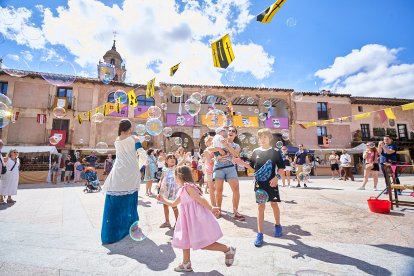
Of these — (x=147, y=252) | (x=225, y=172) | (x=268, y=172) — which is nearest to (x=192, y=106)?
(x=225, y=172)

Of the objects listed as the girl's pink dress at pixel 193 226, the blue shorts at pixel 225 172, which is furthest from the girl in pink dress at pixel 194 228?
the blue shorts at pixel 225 172

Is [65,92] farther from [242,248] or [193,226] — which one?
[242,248]

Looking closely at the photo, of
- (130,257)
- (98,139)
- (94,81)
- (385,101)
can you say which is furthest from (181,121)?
(385,101)

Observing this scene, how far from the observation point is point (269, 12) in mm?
3693

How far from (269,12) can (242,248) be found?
3739 mm

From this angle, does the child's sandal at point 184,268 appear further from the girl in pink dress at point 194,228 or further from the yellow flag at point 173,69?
the yellow flag at point 173,69

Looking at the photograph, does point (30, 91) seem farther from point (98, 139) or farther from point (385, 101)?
point (385, 101)

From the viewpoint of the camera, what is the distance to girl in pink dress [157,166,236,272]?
6.80 ft

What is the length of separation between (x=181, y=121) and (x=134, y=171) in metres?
16.5

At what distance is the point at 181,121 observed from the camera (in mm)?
19453

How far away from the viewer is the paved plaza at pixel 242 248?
82.4 inches

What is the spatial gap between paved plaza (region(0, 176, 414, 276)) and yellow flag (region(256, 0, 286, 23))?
352 cm

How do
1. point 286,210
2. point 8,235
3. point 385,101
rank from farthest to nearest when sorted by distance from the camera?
point 385,101 → point 286,210 → point 8,235

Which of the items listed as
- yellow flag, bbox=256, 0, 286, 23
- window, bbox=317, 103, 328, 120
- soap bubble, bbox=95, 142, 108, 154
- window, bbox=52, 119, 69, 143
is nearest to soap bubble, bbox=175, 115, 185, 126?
soap bubble, bbox=95, 142, 108, 154
